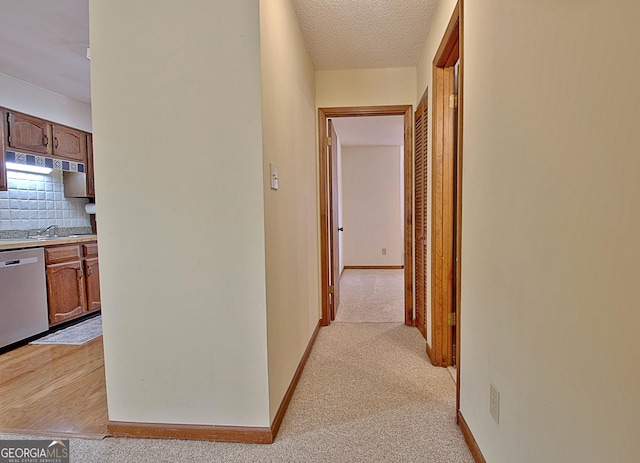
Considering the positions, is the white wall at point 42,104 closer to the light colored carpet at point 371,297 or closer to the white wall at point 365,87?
the white wall at point 365,87

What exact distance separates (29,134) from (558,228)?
4415mm

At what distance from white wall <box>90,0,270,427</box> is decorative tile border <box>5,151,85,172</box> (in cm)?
250

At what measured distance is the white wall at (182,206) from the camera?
1.55 meters

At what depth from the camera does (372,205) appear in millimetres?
6898

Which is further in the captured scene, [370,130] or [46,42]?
[370,130]

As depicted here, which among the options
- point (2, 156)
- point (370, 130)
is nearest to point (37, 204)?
point (2, 156)

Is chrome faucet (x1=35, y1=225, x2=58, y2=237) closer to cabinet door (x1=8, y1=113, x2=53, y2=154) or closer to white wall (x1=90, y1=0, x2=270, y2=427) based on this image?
cabinet door (x1=8, y1=113, x2=53, y2=154)

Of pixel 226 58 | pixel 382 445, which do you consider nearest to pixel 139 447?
pixel 382 445

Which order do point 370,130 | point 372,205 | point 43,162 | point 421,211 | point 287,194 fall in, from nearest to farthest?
point 287,194 → point 421,211 → point 43,162 → point 370,130 → point 372,205

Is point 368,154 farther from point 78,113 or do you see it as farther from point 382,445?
point 382,445

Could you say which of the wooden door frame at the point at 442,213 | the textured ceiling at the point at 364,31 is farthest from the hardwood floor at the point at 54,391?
the textured ceiling at the point at 364,31

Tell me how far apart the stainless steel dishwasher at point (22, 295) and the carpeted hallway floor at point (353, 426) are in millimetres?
1617

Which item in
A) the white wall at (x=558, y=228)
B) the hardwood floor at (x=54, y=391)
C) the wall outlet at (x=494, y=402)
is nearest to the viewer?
the white wall at (x=558, y=228)

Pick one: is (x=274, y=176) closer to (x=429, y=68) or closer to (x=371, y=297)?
(x=429, y=68)
